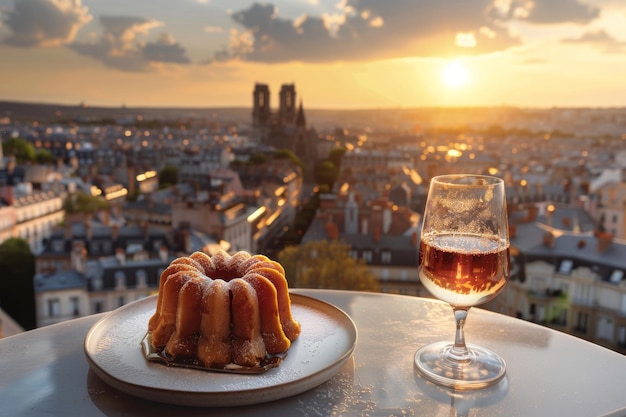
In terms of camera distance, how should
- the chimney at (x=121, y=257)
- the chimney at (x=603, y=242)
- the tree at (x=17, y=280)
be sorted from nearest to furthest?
1. the chimney at (x=603, y=242)
2. the chimney at (x=121, y=257)
3. the tree at (x=17, y=280)

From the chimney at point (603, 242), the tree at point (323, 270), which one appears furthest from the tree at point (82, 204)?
the chimney at point (603, 242)

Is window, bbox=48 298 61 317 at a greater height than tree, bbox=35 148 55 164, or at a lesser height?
lesser

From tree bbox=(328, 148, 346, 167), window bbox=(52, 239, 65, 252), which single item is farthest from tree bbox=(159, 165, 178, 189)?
window bbox=(52, 239, 65, 252)

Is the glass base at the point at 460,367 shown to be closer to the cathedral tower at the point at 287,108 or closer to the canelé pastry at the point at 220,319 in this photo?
the canelé pastry at the point at 220,319

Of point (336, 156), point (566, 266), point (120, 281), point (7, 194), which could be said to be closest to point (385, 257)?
point (566, 266)

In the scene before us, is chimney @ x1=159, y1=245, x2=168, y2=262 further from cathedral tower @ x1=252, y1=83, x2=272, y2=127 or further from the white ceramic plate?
cathedral tower @ x1=252, y1=83, x2=272, y2=127
